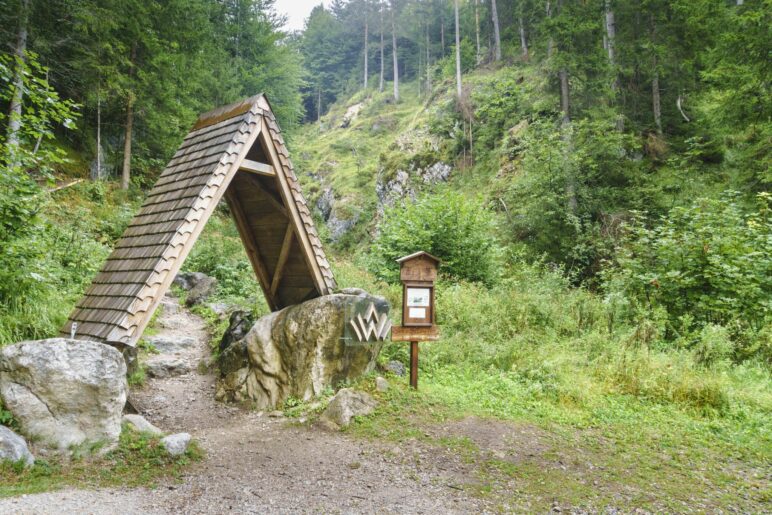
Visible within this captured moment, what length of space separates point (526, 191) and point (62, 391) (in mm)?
14383

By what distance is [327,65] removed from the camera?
2245 inches

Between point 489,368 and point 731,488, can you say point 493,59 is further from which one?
point 731,488

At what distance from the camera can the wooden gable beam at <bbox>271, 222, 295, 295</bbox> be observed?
667 centimetres

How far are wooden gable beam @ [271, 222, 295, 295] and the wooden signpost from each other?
180 centimetres

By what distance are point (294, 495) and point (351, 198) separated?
85.6 ft

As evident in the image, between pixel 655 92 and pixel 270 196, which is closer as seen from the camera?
pixel 270 196

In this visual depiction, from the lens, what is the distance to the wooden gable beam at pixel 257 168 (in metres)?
5.81

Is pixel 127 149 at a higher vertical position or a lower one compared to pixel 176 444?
higher

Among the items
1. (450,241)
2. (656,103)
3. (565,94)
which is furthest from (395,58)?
(450,241)

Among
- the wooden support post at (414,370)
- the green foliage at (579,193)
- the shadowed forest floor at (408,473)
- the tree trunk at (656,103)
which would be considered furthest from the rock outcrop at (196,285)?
the tree trunk at (656,103)

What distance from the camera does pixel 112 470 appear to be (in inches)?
156

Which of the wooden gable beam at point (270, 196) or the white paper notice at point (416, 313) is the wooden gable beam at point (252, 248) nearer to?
the wooden gable beam at point (270, 196)

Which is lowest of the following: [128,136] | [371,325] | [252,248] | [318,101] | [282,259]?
[371,325]

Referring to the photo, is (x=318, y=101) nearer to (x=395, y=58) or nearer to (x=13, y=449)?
(x=395, y=58)
